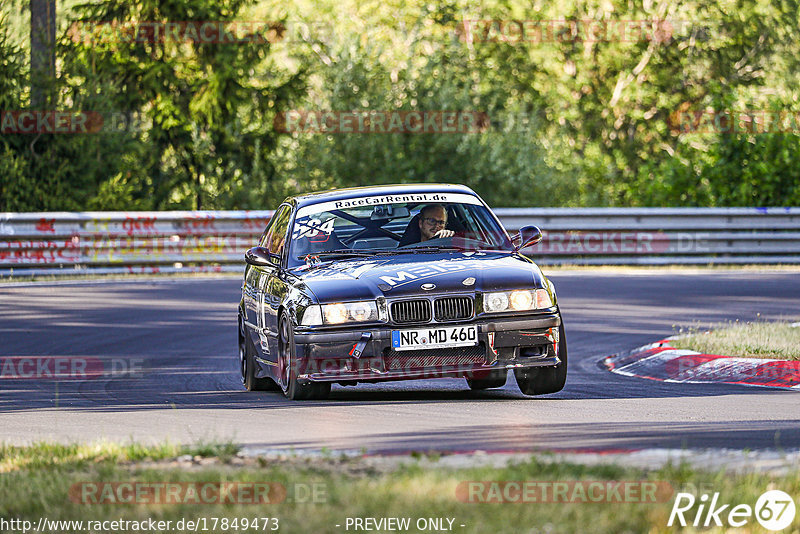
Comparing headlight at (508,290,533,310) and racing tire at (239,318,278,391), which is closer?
headlight at (508,290,533,310)

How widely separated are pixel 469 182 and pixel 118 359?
19222 mm

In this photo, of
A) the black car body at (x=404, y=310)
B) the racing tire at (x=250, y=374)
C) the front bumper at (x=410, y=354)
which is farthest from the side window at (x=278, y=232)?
the front bumper at (x=410, y=354)

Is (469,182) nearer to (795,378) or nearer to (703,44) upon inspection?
(703,44)

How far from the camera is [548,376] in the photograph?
10.5 m

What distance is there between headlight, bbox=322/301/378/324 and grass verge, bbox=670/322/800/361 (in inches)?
154

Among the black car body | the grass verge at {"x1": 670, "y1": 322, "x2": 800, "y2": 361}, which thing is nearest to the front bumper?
the black car body

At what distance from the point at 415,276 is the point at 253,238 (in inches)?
585

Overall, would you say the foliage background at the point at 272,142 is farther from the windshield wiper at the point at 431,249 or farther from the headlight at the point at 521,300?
the headlight at the point at 521,300

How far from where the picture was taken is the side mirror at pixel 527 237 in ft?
37.2

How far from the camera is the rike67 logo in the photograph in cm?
536

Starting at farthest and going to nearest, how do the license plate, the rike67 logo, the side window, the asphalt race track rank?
the side window → the license plate → the asphalt race track → the rike67 logo

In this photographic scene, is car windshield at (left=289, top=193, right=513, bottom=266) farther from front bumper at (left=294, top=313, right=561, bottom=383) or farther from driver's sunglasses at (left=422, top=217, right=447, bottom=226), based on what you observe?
front bumper at (left=294, top=313, right=561, bottom=383)

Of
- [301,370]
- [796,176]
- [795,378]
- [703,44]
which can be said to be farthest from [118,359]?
[703,44]

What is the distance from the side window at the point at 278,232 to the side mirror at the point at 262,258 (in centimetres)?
11
